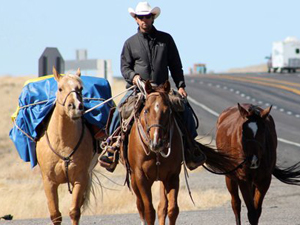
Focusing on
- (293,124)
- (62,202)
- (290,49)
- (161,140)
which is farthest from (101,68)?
(290,49)

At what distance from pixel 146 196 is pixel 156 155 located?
578mm

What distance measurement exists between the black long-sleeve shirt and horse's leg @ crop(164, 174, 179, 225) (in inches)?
66.6

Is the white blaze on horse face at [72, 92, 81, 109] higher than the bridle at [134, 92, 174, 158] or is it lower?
higher

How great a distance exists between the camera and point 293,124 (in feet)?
145

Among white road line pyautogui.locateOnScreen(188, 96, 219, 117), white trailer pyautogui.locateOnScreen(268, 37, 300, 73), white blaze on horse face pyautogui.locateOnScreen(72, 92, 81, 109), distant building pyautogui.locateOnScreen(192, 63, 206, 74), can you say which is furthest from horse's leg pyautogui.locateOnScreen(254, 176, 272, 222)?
distant building pyautogui.locateOnScreen(192, 63, 206, 74)

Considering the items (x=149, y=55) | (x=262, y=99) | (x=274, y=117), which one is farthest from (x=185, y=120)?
(x=262, y=99)

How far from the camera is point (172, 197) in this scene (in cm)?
1216

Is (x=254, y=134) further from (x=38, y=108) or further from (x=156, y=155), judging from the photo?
(x=38, y=108)

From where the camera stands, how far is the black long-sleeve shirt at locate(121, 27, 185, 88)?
43.4ft

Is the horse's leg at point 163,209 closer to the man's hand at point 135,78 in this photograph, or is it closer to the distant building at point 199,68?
the man's hand at point 135,78

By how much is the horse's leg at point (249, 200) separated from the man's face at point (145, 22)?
3.01 meters

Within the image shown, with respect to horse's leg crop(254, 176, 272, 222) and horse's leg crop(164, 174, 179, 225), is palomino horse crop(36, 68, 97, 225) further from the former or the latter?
horse's leg crop(254, 176, 272, 222)

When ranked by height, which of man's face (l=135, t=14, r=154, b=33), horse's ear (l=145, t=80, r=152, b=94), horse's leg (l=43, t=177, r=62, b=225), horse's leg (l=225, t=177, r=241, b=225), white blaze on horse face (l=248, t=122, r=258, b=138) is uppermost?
man's face (l=135, t=14, r=154, b=33)

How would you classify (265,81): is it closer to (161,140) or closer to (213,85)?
(213,85)
